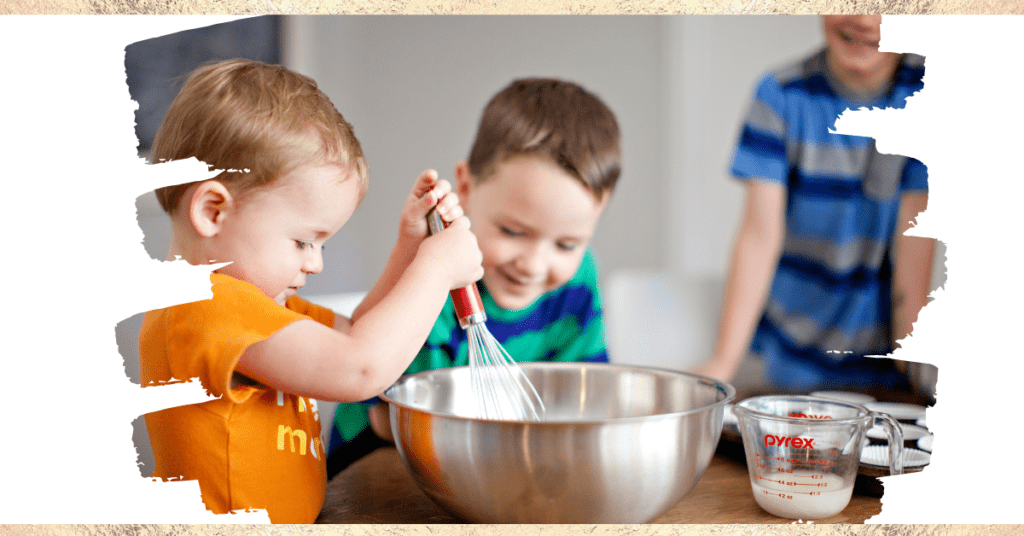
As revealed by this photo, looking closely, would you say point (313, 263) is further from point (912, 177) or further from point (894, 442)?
point (912, 177)

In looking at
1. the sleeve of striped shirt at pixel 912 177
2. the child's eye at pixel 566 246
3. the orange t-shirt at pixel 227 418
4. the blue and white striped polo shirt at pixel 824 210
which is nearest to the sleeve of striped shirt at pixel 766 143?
the blue and white striped polo shirt at pixel 824 210

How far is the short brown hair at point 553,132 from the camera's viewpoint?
72 cm

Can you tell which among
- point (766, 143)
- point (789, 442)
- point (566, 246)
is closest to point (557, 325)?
point (566, 246)

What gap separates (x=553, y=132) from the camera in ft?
2.39

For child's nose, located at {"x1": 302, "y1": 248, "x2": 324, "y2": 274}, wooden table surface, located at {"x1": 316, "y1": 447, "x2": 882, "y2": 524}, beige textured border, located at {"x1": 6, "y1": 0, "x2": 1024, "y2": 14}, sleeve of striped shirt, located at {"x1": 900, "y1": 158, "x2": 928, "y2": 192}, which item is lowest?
wooden table surface, located at {"x1": 316, "y1": 447, "x2": 882, "y2": 524}

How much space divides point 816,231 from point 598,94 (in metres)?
1.34

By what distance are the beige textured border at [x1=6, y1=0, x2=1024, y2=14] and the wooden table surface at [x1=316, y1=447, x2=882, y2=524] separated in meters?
0.30

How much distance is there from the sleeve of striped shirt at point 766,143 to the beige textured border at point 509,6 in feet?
2.26

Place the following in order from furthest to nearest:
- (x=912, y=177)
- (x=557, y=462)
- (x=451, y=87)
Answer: (x=451, y=87) < (x=912, y=177) < (x=557, y=462)

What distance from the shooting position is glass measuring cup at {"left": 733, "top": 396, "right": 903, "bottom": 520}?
1.44 ft

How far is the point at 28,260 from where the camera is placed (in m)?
0.43

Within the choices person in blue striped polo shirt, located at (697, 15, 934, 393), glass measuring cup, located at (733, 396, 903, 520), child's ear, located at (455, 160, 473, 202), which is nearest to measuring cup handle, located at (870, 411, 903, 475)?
glass measuring cup, located at (733, 396, 903, 520)

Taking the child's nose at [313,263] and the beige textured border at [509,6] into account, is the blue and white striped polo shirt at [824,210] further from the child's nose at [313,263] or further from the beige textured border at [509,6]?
the child's nose at [313,263]

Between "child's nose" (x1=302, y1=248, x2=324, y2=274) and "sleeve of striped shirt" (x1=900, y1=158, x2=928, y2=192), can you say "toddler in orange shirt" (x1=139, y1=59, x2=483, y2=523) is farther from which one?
"sleeve of striped shirt" (x1=900, y1=158, x2=928, y2=192)
